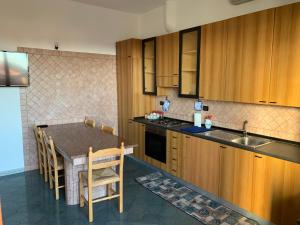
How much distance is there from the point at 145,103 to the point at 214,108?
1.54 meters

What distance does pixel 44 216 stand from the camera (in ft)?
8.83

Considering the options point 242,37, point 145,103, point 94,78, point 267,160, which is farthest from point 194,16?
point 267,160

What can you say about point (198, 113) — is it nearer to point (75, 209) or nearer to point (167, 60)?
point (167, 60)

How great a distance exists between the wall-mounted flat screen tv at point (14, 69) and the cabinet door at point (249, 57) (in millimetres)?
3128

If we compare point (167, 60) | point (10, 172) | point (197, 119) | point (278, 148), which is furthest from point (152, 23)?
point (10, 172)

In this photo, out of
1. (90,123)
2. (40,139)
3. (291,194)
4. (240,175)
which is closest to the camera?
(291,194)

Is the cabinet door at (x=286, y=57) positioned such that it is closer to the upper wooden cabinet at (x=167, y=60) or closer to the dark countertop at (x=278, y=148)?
the dark countertop at (x=278, y=148)

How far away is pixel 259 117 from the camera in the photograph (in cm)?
292

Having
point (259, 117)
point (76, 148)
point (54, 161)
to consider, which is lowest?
point (54, 161)

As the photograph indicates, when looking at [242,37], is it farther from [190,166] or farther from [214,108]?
[190,166]

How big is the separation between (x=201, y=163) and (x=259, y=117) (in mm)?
946

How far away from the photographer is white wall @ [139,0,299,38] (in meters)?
2.88

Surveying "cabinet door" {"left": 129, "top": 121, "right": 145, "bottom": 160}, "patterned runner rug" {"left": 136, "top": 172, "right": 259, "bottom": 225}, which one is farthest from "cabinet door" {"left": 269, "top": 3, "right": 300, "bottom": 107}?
"cabinet door" {"left": 129, "top": 121, "right": 145, "bottom": 160}

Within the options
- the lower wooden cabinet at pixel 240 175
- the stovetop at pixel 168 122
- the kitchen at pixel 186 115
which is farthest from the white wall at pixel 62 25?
the lower wooden cabinet at pixel 240 175
